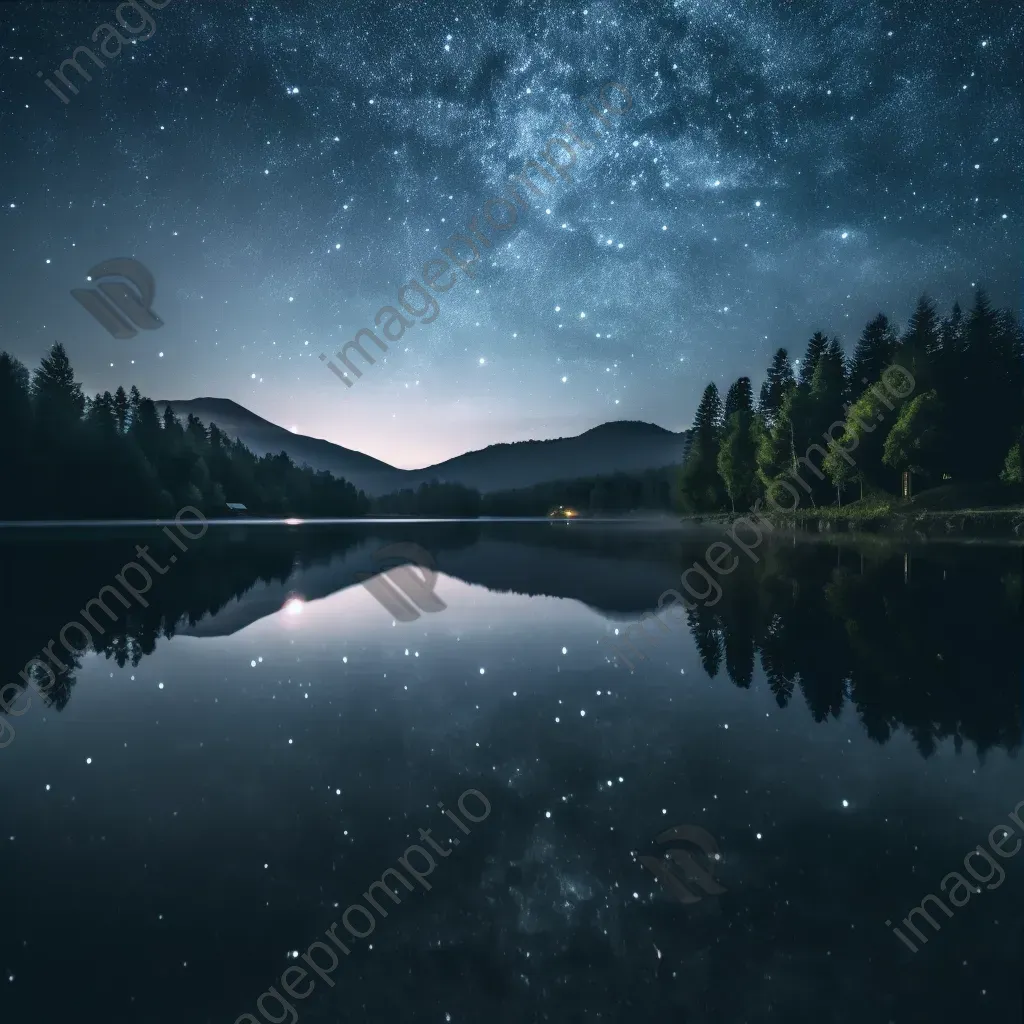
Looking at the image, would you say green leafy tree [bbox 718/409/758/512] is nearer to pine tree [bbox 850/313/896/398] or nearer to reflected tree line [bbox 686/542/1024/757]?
pine tree [bbox 850/313/896/398]

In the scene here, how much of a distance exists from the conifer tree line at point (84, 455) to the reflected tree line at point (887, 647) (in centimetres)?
7972

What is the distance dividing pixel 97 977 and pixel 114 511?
9001cm

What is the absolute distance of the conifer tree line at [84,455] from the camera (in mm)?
71875

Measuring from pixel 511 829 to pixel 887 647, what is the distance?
880 centimetres

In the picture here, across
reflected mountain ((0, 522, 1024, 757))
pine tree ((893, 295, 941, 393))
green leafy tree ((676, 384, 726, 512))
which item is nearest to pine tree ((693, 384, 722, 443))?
green leafy tree ((676, 384, 726, 512))

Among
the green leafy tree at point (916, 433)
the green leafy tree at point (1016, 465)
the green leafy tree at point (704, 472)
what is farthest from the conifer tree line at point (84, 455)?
the green leafy tree at point (1016, 465)

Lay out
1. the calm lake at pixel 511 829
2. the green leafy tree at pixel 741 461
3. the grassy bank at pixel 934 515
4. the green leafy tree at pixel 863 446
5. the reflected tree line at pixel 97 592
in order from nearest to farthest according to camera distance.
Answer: the calm lake at pixel 511 829
the reflected tree line at pixel 97 592
the grassy bank at pixel 934 515
the green leafy tree at pixel 863 446
the green leafy tree at pixel 741 461

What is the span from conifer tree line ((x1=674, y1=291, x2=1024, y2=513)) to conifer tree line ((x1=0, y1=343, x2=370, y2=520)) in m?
76.0

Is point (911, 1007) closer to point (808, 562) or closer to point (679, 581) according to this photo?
point (679, 581)

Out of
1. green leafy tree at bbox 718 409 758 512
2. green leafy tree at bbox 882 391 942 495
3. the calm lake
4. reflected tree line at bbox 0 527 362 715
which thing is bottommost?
green leafy tree at bbox 882 391 942 495

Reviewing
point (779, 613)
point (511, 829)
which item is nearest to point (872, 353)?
point (779, 613)

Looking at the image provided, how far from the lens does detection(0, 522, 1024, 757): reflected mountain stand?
27.8ft

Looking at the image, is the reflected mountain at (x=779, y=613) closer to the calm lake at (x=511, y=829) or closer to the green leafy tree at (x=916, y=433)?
the calm lake at (x=511, y=829)

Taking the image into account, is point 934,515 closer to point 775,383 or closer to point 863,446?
Result: point 863,446
